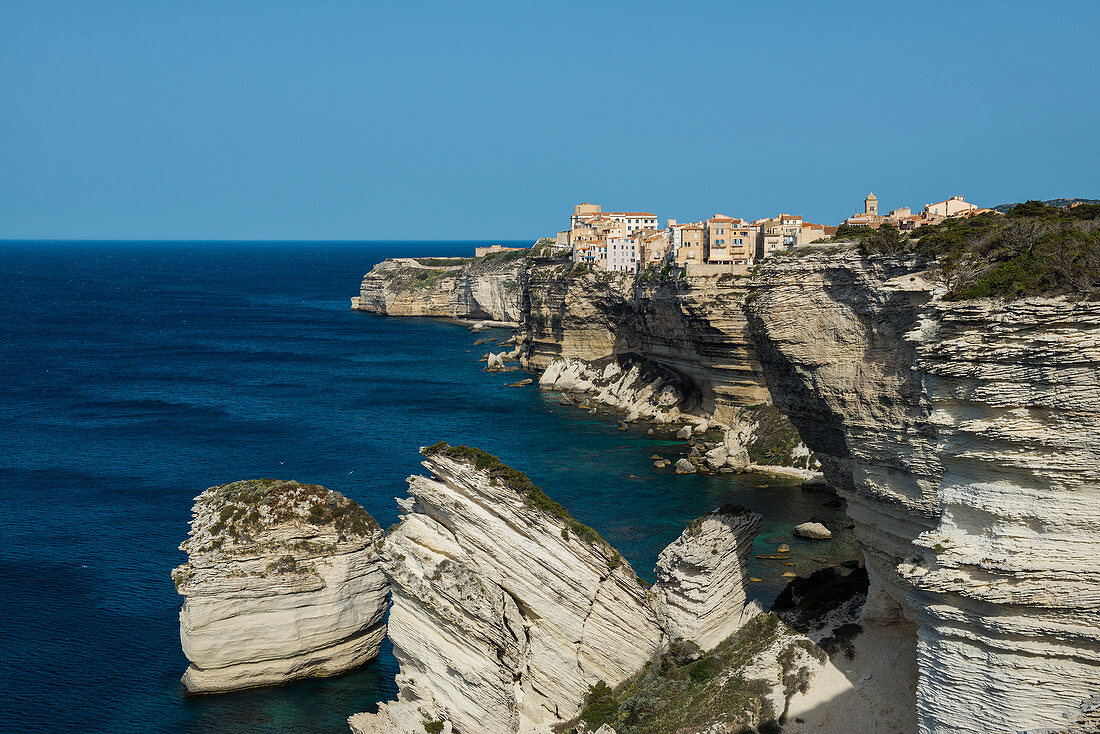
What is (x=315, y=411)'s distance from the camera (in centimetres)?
8294

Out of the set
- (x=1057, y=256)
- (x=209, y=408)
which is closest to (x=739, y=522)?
(x=1057, y=256)

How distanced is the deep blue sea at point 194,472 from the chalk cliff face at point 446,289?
2315cm

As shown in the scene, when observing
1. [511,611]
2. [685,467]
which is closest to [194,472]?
[685,467]

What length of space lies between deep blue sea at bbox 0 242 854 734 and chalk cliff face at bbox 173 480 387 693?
1051mm

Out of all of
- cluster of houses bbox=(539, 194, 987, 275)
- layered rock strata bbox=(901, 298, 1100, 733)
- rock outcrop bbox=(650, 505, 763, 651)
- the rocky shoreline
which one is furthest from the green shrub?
cluster of houses bbox=(539, 194, 987, 275)

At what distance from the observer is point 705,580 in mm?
28844

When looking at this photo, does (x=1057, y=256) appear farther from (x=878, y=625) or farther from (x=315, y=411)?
(x=315, y=411)

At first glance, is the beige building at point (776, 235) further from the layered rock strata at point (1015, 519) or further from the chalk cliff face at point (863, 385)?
the layered rock strata at point (1015, 519)

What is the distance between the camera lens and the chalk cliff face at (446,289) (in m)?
151

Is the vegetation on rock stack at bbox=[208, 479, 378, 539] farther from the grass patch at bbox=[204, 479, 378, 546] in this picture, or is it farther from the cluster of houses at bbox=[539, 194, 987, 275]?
the cluster of houses at bbox=[539, 194, 987, 275]

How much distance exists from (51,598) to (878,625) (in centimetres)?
3700

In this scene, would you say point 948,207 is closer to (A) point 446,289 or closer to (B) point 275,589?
(B) point 275,589

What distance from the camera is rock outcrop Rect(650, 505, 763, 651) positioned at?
2889cm

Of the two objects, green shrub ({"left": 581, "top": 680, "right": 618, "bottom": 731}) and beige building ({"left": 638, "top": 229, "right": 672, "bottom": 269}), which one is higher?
beige building ({"left": 638, "top": 229, "right": 672, "bottom": 269})
